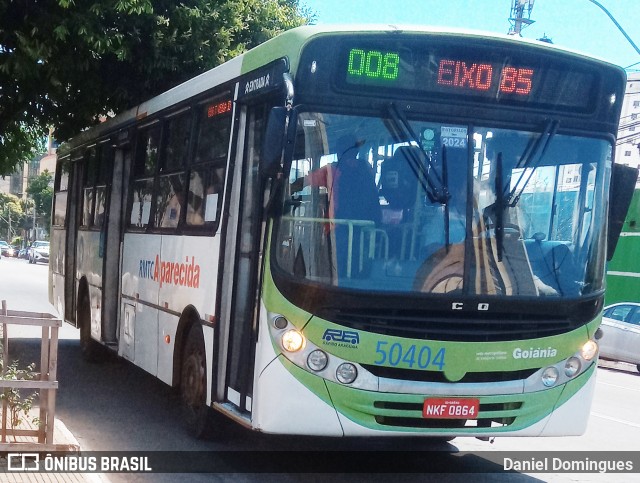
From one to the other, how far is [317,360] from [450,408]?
966 mm

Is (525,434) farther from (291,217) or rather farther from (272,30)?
(272,30)

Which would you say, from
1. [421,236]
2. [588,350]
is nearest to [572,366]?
[588,350]

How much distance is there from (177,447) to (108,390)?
3.17 m

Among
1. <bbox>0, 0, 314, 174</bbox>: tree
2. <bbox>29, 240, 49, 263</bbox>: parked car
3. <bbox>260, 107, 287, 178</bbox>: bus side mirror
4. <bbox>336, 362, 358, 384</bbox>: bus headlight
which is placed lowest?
<bbox>29, 240, 49, 263</bbox>: parked car

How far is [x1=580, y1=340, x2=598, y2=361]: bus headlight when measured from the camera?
23.1 feet

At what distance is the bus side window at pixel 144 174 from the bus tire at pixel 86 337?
2.52 meters

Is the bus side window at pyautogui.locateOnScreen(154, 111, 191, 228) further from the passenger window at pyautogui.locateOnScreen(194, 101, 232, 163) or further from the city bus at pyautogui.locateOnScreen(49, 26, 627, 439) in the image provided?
the city bus at pyautogui.locateOnScreen(49, 26, 627, 439)

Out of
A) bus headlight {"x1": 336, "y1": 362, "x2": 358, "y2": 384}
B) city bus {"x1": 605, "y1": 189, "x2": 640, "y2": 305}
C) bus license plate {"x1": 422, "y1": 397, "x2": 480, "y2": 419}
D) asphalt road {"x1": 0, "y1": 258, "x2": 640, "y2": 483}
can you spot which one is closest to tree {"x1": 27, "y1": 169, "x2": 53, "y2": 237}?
city bus {"x1": 605, "y1": 189, "x2": 640, "y2": 305}

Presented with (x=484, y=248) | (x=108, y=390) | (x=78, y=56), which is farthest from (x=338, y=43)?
(x=78, y=56)

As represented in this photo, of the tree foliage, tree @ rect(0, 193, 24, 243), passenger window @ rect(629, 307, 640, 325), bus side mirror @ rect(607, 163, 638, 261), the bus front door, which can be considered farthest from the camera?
tree @ rect(0, 193, 24, 243)

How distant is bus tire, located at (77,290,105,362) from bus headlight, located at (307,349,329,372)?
23.4 feet

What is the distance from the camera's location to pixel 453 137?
6695mm

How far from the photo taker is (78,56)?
13289 millimetres

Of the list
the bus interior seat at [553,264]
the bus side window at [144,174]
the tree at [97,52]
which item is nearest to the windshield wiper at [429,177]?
the bus interior seat at [553,264]
